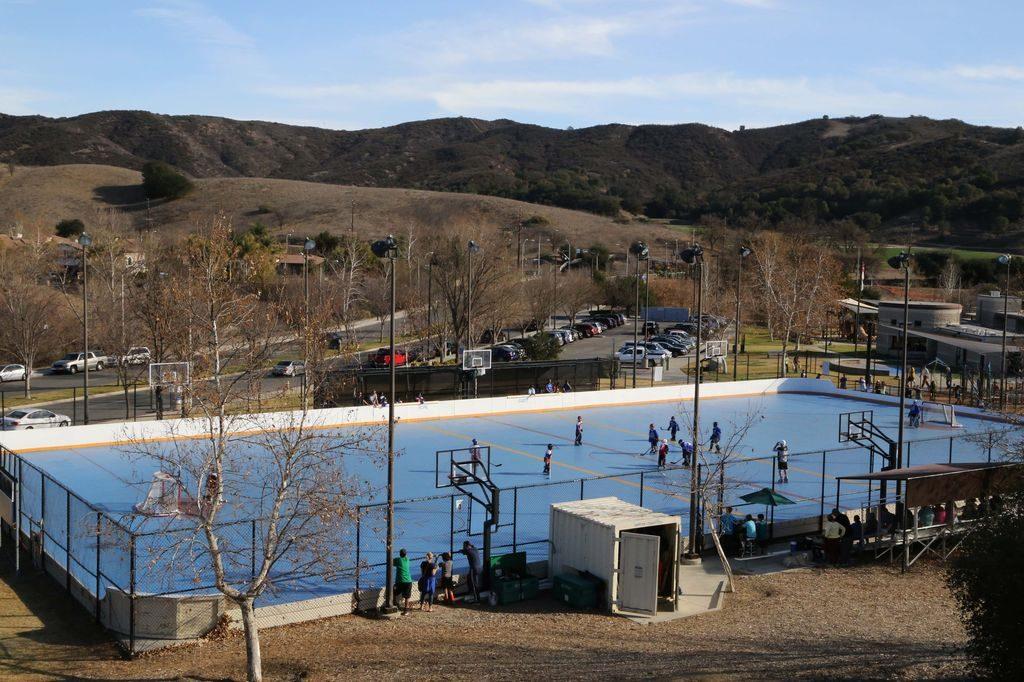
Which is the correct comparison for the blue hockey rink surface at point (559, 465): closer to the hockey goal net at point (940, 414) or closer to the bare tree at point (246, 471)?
the hockey goal net at point (940, 414)

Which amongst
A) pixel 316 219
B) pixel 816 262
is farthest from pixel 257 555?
pixel 316 219

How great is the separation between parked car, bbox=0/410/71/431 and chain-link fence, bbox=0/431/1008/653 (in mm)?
7392

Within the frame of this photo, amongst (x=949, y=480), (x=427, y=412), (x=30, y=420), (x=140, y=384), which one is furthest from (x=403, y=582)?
(x=140, y=384)

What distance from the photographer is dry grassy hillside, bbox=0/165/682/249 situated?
13050 centimetres

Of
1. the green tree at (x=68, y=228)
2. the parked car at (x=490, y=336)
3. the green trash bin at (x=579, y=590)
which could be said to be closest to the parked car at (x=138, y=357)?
the parked car at (x=490, y=336)

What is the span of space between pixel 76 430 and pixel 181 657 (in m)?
21.7

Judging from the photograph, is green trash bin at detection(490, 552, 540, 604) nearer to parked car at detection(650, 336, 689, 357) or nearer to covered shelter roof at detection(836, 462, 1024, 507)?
covered shelter roof at detection(836, 462, 1024, 507)

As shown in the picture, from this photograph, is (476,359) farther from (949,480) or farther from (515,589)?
(515,589)

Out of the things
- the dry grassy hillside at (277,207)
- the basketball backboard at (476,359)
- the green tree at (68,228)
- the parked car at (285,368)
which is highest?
the dry grassy hillside at (277,207)

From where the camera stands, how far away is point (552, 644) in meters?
16.4

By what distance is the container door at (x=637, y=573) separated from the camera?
742 inches

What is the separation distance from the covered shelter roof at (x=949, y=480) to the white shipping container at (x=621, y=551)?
5357mm

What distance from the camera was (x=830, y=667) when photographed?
48.6 ft

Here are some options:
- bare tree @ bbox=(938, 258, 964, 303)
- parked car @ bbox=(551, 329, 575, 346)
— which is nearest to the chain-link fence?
parked car @ bbox=(551, 329, 575, 346)
